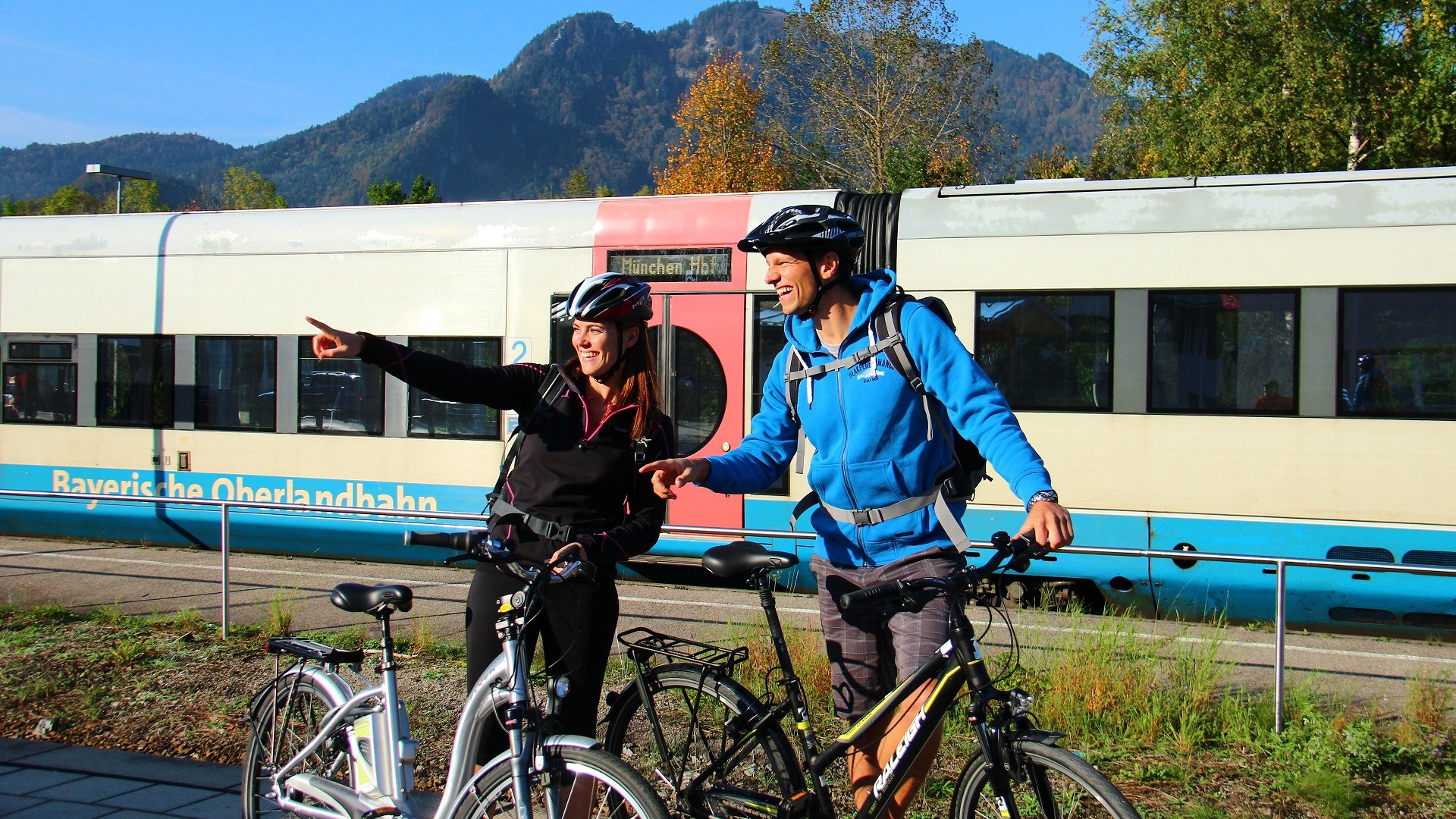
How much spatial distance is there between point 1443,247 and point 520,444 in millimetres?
7187

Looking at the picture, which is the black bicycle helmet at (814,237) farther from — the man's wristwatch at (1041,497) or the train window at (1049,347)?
the train window at (1049,347)

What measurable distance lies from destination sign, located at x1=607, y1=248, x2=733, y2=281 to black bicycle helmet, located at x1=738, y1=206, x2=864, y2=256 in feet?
20.3

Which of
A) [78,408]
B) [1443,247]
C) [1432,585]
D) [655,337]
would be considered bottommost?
[1432,585]

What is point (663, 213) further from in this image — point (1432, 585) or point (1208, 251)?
point (1432, 585)

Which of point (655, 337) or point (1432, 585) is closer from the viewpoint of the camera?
point (1432, 585)

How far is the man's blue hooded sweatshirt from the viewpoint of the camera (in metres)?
3.22

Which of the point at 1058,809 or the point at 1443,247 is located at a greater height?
the point at 1443,247

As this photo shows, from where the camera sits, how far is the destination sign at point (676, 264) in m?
9.71

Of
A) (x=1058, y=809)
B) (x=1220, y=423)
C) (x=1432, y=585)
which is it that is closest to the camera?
(x=1058, y=809)

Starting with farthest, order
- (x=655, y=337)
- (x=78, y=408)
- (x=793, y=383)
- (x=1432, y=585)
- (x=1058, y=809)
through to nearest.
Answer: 1. (x=78, y=408)
2. (x=655, y=337)
3. (x=1432, y=585)
4. (x=793, y=383)
5. (x=1058, y=809)

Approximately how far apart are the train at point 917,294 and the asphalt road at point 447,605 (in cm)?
46

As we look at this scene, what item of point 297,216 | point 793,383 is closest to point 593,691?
point 793,383

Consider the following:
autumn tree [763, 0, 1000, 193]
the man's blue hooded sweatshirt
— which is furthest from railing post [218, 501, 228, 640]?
autumn tree [763, 0, 1000, 193]

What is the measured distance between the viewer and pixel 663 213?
9.95 m
